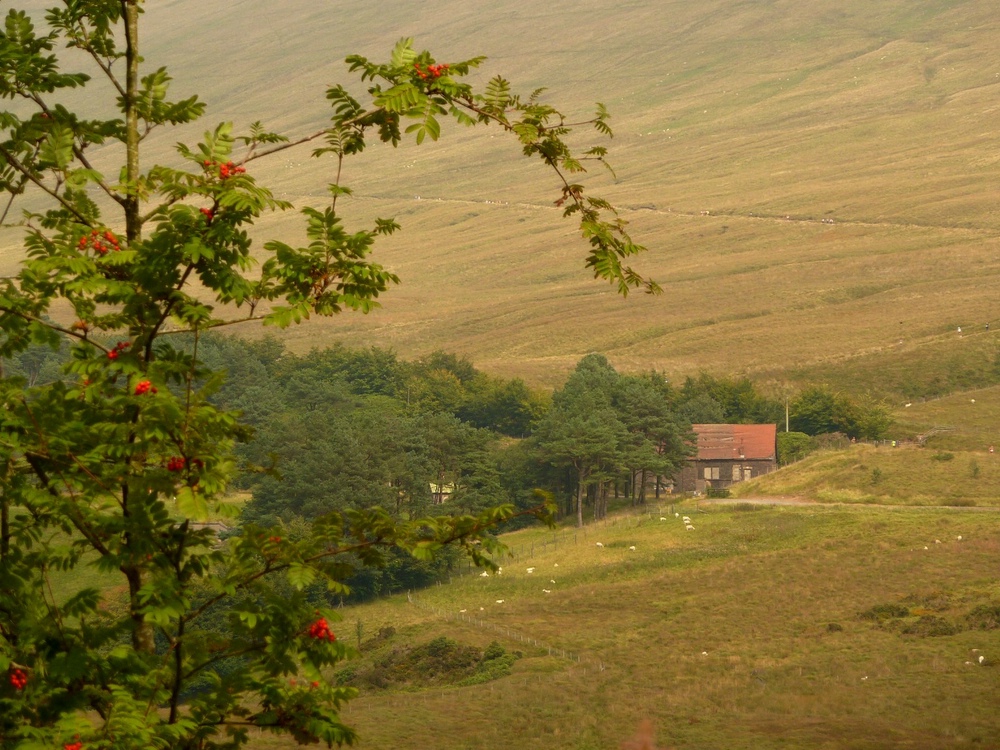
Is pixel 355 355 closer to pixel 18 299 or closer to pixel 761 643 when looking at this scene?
pixel 761 643

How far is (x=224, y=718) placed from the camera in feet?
24.7

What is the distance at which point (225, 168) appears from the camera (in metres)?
6.94

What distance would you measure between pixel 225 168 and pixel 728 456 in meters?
94.4

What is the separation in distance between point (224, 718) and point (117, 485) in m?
1.53

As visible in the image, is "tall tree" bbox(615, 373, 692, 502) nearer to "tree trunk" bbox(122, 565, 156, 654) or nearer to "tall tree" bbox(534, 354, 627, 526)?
"tall tree" bbox(534, 354, 627, 526)

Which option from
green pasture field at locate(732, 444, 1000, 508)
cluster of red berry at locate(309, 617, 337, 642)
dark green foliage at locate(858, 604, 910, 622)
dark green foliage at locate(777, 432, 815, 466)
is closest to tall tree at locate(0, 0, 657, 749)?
cluster of red berry at locate(309, 617, 337, 642)

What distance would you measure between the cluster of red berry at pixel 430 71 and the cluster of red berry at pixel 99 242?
6.58 feet

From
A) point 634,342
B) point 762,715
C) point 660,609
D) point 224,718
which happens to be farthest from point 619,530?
point 634,342

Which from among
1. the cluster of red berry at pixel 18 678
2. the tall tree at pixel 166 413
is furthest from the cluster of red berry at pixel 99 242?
the cluster of red berry at pixel 18 678

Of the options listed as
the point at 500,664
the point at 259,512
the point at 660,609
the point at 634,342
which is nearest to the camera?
the point at 500,664

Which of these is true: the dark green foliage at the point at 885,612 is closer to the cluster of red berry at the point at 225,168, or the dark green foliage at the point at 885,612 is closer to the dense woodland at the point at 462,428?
the dense woodland at the point at 462,428

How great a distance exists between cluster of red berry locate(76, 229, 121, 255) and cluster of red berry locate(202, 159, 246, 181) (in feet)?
→ 2.57

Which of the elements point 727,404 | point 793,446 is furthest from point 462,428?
point 727,404

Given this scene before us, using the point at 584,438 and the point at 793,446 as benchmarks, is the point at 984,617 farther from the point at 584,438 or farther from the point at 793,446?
the point at 793,446
